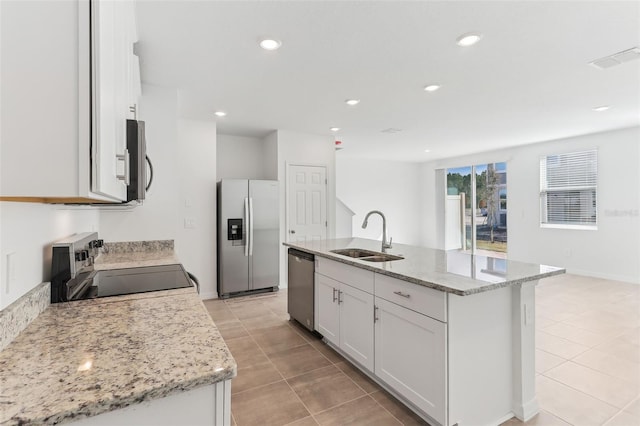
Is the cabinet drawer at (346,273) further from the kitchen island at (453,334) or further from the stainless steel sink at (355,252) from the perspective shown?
the stainless steel sink at (355,252)

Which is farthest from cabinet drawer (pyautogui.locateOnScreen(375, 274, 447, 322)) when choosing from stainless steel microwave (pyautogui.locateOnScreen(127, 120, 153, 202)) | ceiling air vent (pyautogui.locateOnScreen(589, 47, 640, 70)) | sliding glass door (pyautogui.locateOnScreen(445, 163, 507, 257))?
sliding glass door (pyautogui.locateOnScreen(445, 163, 507, 257))

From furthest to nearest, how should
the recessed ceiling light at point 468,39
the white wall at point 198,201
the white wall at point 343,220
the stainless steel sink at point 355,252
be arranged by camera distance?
1. the white wall at point 343,220
2. the white wall at point 198,201
3. the stainless steel sink at point 355,252
4. the recessed ceiling light at point 468,39

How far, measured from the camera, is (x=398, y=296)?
196 cm

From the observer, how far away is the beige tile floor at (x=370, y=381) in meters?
1.95

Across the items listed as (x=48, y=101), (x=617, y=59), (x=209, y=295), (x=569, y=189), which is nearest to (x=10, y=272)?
(x=48, y=101)

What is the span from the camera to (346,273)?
2520 mm

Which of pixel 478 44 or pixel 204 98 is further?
pixel 204 98

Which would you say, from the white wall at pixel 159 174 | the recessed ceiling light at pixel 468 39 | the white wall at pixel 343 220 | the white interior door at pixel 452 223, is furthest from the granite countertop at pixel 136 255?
the white interior door at pixel 452 223

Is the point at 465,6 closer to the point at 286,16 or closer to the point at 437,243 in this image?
the point at 286,16

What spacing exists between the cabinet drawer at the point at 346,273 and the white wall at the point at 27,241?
1743 millimetres

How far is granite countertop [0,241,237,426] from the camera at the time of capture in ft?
2.21

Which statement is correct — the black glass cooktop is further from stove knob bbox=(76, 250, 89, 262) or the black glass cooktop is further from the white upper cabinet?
the white upper cabinet

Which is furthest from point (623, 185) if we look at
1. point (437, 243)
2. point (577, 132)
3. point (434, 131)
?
point (437, 243)

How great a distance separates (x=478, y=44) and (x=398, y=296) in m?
1.92
